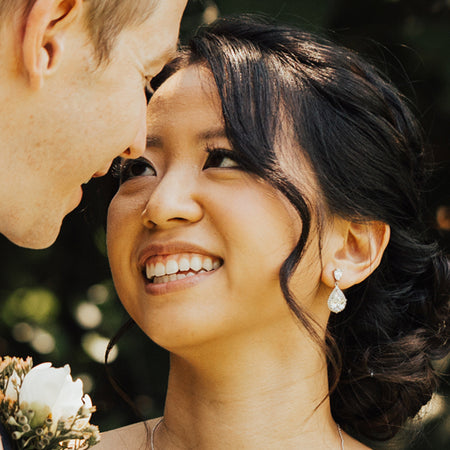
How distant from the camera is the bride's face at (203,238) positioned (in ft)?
8.79

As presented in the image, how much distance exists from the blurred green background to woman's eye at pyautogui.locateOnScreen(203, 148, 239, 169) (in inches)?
38.1

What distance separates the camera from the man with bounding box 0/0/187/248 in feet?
6.93

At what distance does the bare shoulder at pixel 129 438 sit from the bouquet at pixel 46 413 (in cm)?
55

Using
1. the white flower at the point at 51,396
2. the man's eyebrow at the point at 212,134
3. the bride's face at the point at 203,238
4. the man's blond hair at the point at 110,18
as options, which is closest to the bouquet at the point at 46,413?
the white flower at the point at 51,396

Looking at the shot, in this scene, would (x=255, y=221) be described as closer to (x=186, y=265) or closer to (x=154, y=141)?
(x=186, y=265)

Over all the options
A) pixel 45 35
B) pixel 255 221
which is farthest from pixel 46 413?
pixel 45 35

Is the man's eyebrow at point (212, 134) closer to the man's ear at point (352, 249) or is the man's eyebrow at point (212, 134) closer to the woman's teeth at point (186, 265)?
the woman's teeth at point (186, 265)

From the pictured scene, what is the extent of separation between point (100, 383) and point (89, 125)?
2.13m

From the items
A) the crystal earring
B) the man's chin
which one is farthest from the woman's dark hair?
the man's chin

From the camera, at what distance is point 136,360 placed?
4090 millimetres

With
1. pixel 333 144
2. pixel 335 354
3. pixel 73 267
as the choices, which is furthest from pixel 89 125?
pixel 73 267

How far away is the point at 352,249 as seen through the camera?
2.98m

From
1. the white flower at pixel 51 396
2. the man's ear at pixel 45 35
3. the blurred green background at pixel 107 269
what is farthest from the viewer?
the blurred green background at pixel 107 269

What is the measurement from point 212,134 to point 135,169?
373 millimetres
